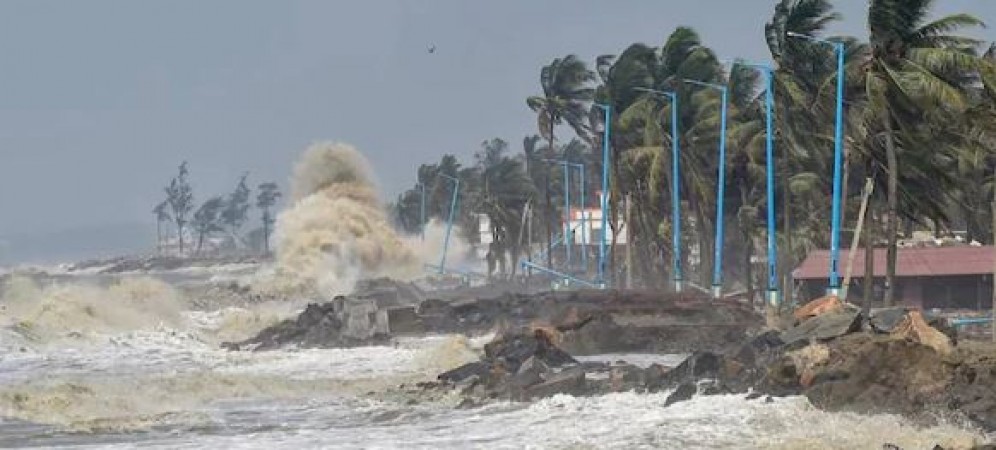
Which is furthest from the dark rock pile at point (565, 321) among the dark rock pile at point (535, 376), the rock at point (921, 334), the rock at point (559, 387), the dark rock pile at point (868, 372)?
the rock at point (559, 387)

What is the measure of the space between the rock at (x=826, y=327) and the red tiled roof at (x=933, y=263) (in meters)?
19.6

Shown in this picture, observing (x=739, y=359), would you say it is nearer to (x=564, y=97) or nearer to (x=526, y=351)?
(x=526, y=351)

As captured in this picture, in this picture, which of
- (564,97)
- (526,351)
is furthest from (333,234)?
(526,351)

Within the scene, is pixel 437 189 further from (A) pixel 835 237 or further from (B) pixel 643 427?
(B) pixel 643 427

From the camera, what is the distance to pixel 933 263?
46312mm

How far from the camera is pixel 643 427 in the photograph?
20.4 meters

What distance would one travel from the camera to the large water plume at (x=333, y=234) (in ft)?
303

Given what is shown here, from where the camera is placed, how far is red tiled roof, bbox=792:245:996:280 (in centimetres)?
4541

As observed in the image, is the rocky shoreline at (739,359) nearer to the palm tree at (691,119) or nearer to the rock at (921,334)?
the rock at (921,334)

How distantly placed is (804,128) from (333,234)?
2150 inches

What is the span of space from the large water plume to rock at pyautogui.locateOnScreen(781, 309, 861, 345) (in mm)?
61076

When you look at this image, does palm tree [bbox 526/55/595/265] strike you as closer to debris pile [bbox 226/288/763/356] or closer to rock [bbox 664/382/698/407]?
debris pile [bbox 226/288/763/356]

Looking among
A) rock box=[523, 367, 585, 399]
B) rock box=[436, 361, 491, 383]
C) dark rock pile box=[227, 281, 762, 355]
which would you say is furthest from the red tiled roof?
rock box=[523, 367, 585, 399]

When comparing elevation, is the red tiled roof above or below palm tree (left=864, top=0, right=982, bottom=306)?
below
